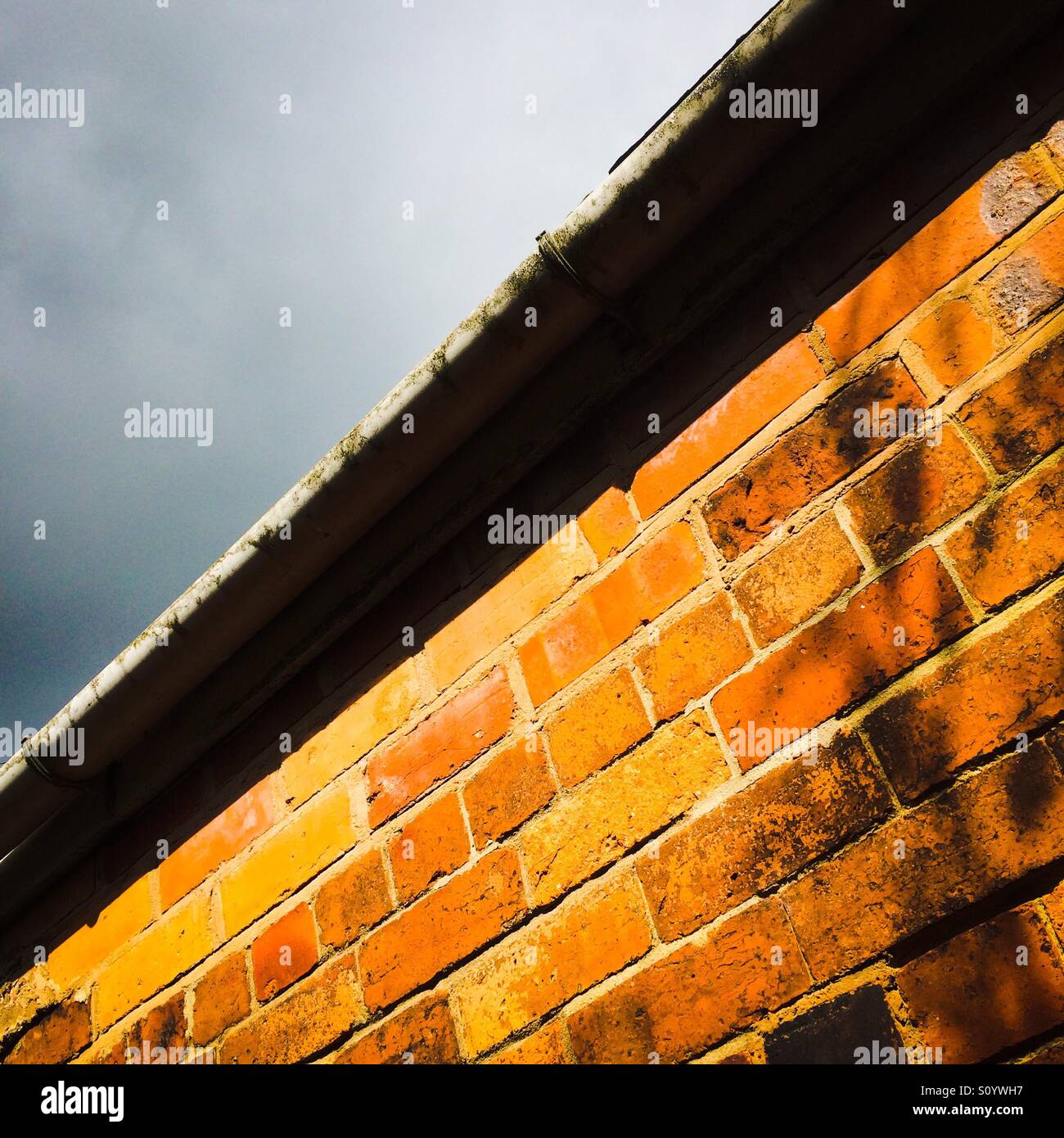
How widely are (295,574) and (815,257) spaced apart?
1.26 m

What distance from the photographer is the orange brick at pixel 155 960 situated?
1.57 metres

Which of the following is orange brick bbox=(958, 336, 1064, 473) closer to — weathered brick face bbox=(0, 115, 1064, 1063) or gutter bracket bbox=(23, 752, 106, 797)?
weathered brick face bbox=(0, 115, 1064, 1063)

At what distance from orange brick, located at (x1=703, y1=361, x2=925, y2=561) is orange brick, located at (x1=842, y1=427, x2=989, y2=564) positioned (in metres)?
0.05

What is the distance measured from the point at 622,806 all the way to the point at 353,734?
0.69m

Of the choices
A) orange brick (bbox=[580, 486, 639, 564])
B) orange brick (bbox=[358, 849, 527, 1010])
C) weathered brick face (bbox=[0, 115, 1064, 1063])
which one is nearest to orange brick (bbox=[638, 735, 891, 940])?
weathered brick face (bbox=[0, 115, 1064, 1063])

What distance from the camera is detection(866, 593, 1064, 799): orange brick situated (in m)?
0.84

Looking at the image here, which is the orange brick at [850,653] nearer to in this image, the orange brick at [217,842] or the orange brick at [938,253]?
the orange brick at [938,253]

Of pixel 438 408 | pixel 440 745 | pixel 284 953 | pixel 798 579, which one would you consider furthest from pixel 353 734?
pixel 798 579

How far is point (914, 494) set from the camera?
1006 mm

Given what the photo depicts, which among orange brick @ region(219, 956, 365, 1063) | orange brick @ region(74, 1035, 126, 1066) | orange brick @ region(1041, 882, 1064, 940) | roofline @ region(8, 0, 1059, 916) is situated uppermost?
roofline @ region(8, 0, 1059, 916)

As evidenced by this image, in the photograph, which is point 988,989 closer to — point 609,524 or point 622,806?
point 622,806

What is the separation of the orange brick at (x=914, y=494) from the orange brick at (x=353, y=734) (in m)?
0.92
